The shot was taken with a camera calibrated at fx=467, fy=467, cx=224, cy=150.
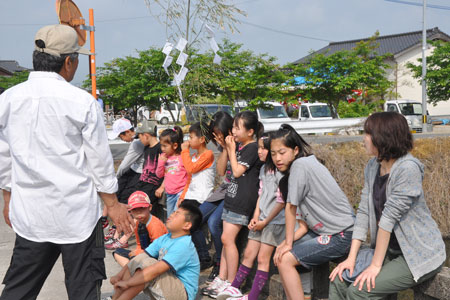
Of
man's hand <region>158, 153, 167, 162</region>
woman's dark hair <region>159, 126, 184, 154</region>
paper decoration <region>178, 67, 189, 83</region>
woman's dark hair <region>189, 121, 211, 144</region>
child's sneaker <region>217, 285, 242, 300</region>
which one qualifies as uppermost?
paper decoration <region>178, 67, 189, 83</region>

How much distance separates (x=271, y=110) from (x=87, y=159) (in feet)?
57.6

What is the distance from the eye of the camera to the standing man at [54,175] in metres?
2.39

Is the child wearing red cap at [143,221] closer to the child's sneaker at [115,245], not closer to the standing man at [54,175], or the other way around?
the child's sneaker at [115,245]

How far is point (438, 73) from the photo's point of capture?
22.5 m

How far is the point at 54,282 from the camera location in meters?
4.25

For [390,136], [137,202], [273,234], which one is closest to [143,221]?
[137,202]

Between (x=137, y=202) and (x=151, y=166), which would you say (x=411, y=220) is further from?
(x=151, y=166)

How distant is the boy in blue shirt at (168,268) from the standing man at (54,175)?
74cm

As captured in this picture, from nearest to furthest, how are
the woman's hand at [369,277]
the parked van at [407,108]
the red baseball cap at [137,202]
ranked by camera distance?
the woman's hand at [369,277] → the red baseball cap at [137,202] → the parked van at [407,108]

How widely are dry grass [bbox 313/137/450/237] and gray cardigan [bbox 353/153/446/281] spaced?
375 centimetres

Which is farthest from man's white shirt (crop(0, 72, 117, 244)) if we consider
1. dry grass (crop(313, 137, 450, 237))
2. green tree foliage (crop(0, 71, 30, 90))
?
green tree foliage (crop(0, 71, 30, 90))

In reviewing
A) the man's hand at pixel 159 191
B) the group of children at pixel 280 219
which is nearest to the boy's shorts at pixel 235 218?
the group of children at pixel 280 219

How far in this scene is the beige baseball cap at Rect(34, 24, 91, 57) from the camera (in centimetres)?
249

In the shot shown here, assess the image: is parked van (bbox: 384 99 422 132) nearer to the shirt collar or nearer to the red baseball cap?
the red baseball cap
